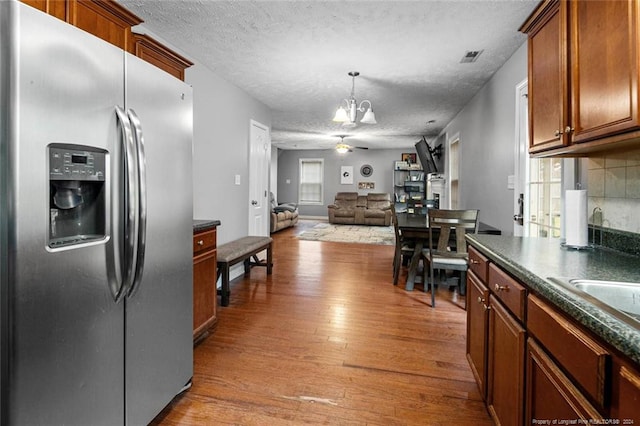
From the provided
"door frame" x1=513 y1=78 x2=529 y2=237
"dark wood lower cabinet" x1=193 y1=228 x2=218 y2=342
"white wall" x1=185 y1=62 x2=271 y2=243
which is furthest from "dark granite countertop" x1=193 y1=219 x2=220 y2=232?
"door frame" x1=513 y1=78 x2=529 y2=237

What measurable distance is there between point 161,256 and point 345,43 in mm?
2376

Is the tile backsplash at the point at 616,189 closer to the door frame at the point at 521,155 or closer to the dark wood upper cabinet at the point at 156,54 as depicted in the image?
the door frame at the point at 521,155

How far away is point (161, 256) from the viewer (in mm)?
1588

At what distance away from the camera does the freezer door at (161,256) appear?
144 centimetres

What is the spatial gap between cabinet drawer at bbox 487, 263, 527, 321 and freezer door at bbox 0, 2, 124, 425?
5.02 feet

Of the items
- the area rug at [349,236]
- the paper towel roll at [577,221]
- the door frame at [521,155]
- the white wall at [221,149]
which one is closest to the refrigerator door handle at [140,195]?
the paper towel roll at [577,221]

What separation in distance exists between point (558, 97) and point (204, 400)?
92.3 inches

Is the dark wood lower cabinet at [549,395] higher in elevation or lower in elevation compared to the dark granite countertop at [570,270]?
lower

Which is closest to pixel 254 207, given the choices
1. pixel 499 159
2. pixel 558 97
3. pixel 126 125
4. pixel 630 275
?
pixel 499 159

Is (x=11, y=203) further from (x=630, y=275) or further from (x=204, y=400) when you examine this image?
(x=630, y=275)

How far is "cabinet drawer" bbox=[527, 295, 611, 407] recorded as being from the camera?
2.53 feet

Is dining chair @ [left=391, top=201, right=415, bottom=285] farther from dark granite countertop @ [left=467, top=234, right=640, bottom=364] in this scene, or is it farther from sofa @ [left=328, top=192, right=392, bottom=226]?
sofa @ [left=328, top=192, right=392, bottom=226]

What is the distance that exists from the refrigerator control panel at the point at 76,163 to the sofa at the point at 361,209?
916 centimetres

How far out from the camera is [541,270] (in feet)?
4.04
